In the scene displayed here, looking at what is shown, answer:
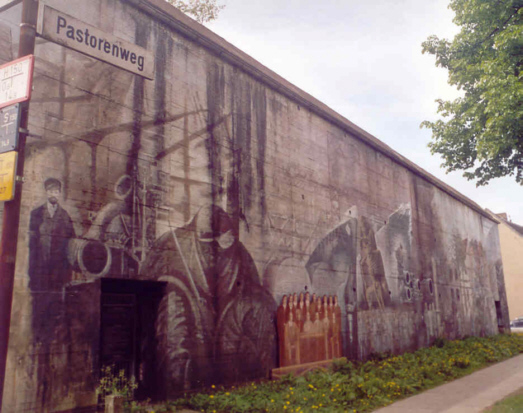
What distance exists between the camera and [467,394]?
403 inches

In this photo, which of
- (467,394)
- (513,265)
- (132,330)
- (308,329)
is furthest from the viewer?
(513,265)

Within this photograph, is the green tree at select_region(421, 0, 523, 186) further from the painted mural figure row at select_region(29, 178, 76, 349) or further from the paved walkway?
the painted mural figure row at select_region(29, 178, 76, 349)

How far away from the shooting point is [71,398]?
23.6 ft

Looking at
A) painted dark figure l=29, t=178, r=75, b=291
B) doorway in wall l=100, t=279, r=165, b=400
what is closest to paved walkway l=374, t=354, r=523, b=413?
doorway in wall l=100, t=279, r=165, b=400

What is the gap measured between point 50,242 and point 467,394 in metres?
8.89

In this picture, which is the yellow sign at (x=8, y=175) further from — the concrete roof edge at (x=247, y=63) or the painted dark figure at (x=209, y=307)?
the concrete roof edge at (x=247, y=63)

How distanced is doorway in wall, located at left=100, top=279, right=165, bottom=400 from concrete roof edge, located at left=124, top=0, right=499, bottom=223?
211 inches

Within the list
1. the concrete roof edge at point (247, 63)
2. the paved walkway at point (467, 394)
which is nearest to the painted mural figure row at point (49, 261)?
the concrete roof edge at point (247, 63)

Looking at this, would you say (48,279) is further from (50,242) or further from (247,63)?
(247,63)

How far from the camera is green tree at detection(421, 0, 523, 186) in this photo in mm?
11539

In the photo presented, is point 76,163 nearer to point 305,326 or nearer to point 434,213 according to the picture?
point 305,326

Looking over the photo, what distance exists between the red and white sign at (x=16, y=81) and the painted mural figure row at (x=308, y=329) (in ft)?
28.0

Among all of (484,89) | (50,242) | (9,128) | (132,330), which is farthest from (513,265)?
(9,128)

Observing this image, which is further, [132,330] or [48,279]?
[132,330]
